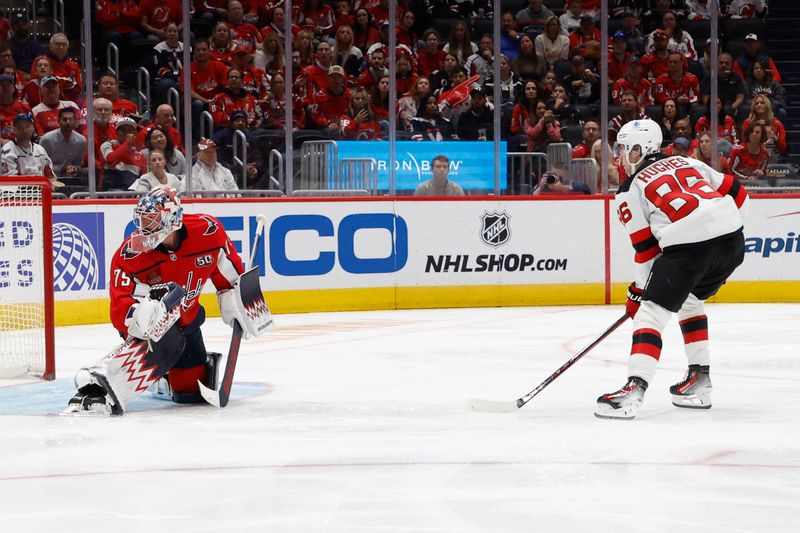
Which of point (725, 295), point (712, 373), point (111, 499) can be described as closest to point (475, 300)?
point (725, 295)

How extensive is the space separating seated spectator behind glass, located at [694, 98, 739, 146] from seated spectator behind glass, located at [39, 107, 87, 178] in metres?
5.28

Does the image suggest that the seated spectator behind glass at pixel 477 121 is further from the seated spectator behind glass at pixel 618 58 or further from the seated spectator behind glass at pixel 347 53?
the seated spectator behind glass at pixel 618 58

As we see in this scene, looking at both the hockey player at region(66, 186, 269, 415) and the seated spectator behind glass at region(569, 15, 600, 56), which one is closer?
the hockey player at region(66, 186, 269, 415)

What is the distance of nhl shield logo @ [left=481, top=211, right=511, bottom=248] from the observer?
9.95m

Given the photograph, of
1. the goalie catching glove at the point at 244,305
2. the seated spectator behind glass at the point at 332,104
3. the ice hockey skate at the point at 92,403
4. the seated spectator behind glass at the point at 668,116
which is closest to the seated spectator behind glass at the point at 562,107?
the seated spectator behind glass at the point at 668,116

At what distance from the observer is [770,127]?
10.7 meters

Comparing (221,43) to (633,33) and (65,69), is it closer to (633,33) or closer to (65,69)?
(65,69)

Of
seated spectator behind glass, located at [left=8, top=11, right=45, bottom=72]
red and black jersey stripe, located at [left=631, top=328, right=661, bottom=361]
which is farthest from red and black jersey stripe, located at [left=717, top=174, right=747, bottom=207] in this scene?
seated spectator behind glass, located at [left=8, top=11, right=45, bottom=72]

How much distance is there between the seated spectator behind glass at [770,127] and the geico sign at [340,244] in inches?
132

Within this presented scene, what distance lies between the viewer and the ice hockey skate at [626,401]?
4562 millimetres

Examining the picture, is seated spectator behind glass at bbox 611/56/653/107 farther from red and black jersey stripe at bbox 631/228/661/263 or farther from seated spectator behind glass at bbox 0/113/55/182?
red and black jersey stripe at bbox 631/228/661/263

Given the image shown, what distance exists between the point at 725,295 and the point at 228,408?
6.33 metres

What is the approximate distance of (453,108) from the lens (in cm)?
1021

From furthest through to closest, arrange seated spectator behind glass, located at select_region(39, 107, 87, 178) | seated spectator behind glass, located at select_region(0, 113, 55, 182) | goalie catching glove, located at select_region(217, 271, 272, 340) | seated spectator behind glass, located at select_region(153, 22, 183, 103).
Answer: seated spectator behind glass, located at select_region(153, 22, 183, 103)
seated spectator behind glass, located at select_region(39, 107, 87, 178)
seated spectator behind glass, located at select_region(0, 113, 55, 182)
goalie catching glove, located at select_region(217, 271, 272, 340)
